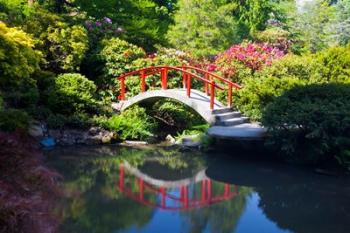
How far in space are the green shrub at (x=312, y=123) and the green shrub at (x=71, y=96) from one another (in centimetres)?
487

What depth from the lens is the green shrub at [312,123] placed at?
353 inches

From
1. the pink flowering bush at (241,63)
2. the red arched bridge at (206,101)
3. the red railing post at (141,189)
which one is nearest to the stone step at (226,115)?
the red arched bridge at (206,101)

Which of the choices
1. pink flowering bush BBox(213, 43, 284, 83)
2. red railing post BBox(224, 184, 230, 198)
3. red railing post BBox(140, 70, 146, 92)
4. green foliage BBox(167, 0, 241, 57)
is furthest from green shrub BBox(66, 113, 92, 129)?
green foliage BBox(167, 0, 241, 57)

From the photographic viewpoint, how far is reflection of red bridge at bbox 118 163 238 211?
7316mm

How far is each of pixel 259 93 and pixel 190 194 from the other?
14.5 ft

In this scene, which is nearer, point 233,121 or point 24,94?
point 233,121

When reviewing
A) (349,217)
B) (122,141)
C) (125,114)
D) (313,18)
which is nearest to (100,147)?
(122,141)

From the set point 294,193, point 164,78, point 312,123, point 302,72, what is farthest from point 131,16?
point 294,193

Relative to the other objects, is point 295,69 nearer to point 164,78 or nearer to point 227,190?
point 164,78

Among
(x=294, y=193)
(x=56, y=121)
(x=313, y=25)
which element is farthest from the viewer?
(x=313, y=25)

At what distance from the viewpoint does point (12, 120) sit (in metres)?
9.45

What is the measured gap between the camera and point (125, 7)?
18.1m

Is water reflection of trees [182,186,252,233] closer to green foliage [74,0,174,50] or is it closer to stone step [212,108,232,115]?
stone step [212,108,232,115]

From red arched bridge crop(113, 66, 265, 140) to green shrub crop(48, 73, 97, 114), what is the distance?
55.4 inches
